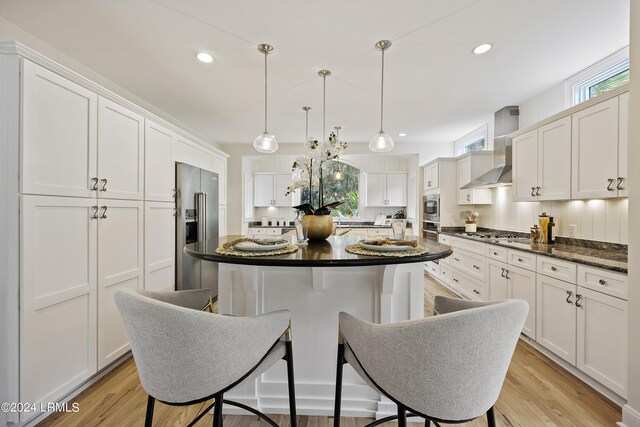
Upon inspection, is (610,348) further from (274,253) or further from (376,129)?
(376,129)

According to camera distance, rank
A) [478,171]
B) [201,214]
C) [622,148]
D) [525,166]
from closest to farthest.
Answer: [622,148] → [525,166] → [201,214] → [478,171]

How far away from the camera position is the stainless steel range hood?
3.66 metres

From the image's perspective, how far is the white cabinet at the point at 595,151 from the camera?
2.15m

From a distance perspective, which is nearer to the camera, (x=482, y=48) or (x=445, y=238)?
(x=482, y=48)

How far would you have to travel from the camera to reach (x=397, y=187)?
6.46 meters

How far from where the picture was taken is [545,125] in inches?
111

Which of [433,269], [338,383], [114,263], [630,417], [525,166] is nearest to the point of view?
[338,383]

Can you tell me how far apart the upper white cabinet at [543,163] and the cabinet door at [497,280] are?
0.76 metres

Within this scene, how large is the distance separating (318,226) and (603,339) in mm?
1992

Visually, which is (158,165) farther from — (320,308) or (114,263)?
(320,308)

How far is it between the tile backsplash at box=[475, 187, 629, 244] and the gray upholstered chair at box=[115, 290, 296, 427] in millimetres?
2997

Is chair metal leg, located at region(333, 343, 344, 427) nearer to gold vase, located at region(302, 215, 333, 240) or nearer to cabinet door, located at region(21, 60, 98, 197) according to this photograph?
gold vase, located at region(302, 215, 333, 240)

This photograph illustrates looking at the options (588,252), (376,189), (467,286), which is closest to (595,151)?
(588,252)

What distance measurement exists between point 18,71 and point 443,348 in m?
2.37
